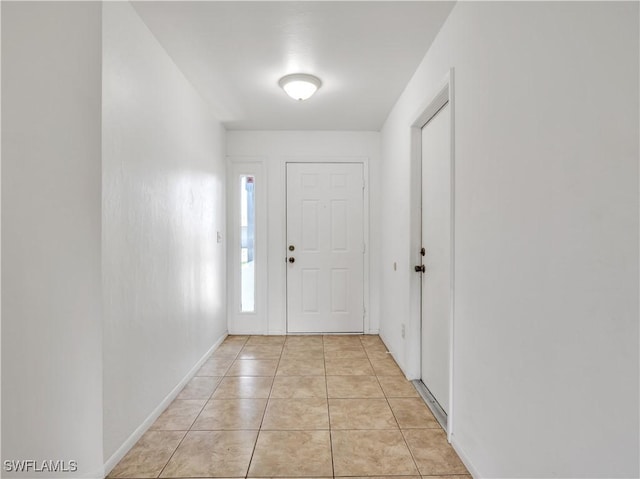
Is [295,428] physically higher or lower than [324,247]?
lower

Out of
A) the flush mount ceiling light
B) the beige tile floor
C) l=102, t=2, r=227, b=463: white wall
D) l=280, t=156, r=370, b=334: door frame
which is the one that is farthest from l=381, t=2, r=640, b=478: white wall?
l=280, t=156, r=370, b=334: door frame

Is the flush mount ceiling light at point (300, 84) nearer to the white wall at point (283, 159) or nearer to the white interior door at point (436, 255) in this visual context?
the white interior door at point (436, 255)

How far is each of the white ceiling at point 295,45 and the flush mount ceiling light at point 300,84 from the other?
4 centimetres

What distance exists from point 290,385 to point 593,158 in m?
2.41

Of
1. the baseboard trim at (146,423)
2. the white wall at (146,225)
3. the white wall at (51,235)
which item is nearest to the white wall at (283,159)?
the white wall at (146,225)

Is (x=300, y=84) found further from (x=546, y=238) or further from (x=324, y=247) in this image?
(x=546, y=238)

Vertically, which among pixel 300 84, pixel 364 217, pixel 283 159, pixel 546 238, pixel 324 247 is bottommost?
pixel 324 247

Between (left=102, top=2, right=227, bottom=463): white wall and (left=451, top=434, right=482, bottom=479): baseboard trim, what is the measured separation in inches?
68.4

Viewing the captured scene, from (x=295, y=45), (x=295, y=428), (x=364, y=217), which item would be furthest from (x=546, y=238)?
(x=364, y=217)

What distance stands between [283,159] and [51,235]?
2850 millimetres

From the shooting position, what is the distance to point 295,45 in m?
2.27

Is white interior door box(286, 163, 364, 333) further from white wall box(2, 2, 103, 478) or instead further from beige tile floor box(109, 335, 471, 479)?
white wall box(2, 2, 103, 478)

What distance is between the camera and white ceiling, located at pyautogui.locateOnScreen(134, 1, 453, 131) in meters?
1.92

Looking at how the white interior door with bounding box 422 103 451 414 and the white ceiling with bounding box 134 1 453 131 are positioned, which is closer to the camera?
the white ceiling with bounding box 134 1 453 131
